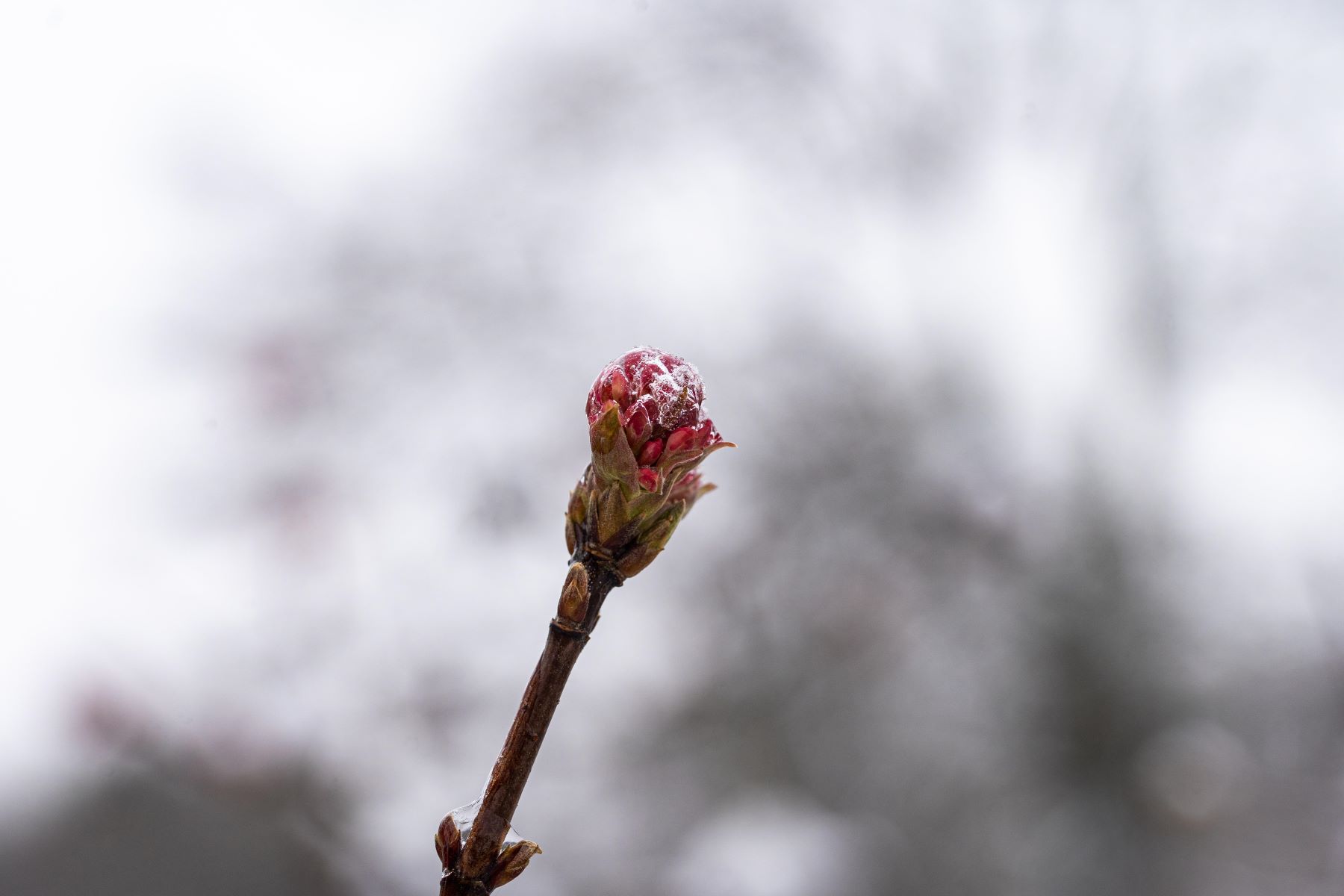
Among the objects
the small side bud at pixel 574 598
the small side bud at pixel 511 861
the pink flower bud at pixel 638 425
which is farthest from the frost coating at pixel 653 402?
the small side bud at pixel 511 861

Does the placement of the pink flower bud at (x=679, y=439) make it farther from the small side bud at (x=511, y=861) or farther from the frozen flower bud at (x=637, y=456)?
the small side bud at (x=511, y=861)

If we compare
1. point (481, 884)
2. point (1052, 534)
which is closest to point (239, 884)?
point (481, 884)

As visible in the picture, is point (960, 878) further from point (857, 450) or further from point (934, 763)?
point (857, 450)

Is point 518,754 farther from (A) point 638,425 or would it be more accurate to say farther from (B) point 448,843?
(A) point 638,425

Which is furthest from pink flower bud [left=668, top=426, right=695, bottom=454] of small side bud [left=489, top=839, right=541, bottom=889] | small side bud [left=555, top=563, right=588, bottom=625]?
small side bud [left=489, top=839, right=541, bottom=889]

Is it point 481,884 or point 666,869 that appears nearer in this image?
point 481,884

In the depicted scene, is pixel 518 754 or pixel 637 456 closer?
pixel 518 754

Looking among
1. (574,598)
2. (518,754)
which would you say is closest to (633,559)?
(574,598)
